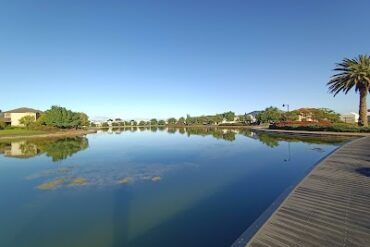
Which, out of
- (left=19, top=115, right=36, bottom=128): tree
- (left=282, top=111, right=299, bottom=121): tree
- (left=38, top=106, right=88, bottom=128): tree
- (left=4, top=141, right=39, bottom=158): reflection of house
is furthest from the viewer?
(left=282, top=111, right=299, bottom=121): tree

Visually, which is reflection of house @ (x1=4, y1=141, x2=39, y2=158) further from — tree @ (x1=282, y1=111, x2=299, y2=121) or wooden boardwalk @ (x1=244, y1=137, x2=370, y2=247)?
tree @ (x1=282, y1=111, x2=299, y2=121)

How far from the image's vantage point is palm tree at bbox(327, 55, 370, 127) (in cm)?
3956

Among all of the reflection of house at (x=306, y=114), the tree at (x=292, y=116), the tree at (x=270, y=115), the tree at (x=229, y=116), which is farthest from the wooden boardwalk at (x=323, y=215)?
the tree at (x=229, y=116)

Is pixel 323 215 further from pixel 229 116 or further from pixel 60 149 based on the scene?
pixel 229 116

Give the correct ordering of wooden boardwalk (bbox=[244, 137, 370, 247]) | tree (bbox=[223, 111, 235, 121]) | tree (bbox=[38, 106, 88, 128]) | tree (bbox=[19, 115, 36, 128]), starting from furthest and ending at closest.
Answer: tree (bbox=[223, 111, 235, 121]) < tree (bbox=[19, 115, 36, 128]) < tree (bbox=[38, 106, 88, 128]) < wooden boardwalk (bbox=[244, 137, 370, 247])

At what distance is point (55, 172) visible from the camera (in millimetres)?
19500

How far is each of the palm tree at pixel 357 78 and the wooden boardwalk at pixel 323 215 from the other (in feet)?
112

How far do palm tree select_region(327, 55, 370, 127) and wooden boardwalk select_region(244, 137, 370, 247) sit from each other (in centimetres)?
3404

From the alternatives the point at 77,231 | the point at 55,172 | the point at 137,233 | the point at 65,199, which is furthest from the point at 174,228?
the point at 55,172

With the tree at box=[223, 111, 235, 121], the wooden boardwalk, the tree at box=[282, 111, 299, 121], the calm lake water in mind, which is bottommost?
the calm lake water

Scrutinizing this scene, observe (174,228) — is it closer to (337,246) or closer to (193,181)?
(337,246)

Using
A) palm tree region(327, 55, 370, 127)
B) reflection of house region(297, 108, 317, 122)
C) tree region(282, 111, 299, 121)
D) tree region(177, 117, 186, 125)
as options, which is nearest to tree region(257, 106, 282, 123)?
tree region(282, 111, 299, 121)

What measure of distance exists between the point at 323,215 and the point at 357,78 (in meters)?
40.0

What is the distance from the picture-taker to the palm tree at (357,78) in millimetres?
39562
